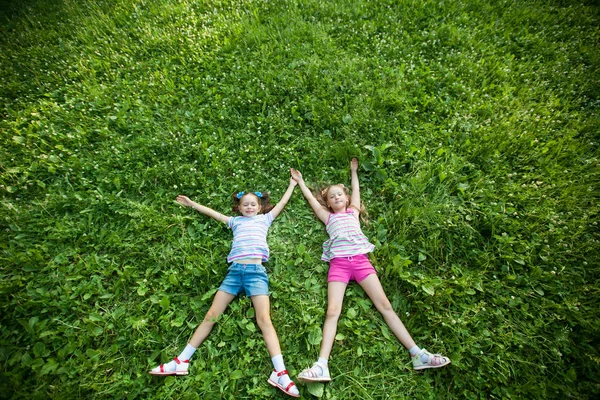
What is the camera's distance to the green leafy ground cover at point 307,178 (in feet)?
11.7

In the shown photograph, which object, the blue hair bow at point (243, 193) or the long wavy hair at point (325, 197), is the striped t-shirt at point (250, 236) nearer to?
the blue hair bow at point (243, 193)

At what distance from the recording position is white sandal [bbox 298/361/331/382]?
3.36 m

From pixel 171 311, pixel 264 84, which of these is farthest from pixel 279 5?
pixel 171 311

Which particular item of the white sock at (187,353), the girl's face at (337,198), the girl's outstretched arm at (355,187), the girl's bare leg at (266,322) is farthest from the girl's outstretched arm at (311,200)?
the white sock at (187,353)

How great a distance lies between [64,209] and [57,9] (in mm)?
5485

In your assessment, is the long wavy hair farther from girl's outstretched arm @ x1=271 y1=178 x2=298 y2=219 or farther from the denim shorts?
the denim shorts

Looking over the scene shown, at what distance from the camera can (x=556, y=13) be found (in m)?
6.68

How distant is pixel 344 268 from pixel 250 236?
4.15 feet

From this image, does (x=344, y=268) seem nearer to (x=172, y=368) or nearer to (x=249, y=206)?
(x=249, y=206)

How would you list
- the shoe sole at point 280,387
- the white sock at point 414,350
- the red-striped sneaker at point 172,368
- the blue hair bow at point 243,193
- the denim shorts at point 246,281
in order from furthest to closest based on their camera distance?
the blue hair bow at point 243,193
the denim shorts at point 246,281
the white sock at point 414,350
the red-striped sneaker at point 172,368
the shoe sole at point 280,387

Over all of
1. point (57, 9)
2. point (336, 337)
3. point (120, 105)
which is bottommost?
point (336, 337)

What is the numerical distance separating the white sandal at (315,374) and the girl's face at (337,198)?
1958 mm

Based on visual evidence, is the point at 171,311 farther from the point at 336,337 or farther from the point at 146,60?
the point at 146,60

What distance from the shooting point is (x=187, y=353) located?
3545mm
